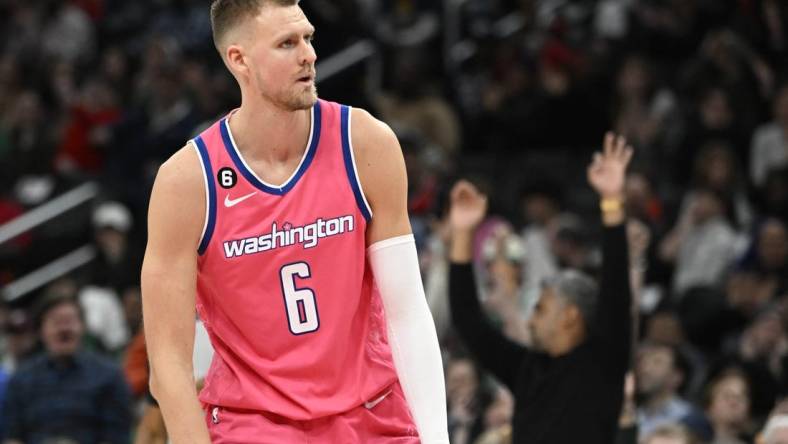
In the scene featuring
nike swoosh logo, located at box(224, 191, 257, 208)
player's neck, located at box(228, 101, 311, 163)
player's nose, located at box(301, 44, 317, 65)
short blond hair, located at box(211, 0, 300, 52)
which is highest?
short blond hair, located at box(211, 0, 300, 52)

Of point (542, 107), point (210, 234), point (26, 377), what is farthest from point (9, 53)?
point (210, 234)

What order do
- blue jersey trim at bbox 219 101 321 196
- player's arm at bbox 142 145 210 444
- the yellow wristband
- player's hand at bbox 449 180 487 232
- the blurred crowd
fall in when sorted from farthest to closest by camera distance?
the blurred crowd
player's hand at bbox 449 180 487 232
the yellow wristband
blue jersey trim at bbox 219 101 321 196
player's arm at bbox 142 145 210 444

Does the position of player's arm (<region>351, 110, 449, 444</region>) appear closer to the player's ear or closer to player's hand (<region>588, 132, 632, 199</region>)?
the player's ear

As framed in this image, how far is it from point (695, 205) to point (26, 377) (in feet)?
16.4

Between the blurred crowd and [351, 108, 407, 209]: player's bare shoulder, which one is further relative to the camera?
the blurred crowd

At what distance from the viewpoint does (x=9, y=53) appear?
56.3 feet

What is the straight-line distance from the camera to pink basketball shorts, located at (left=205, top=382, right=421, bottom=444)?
14.2 feet

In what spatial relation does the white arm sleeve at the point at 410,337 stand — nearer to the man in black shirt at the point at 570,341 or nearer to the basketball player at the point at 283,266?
the basketball player at the point at 283,266

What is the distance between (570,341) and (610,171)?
0.77 meters

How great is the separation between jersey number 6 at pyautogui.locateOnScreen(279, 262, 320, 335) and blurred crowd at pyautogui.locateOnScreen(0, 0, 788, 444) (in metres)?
2.89

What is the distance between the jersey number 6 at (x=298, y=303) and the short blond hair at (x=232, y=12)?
653mm

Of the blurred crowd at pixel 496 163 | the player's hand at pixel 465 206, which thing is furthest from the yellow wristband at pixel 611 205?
the blurred crowd at pixel 496 163

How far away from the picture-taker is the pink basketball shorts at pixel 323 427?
433 cm

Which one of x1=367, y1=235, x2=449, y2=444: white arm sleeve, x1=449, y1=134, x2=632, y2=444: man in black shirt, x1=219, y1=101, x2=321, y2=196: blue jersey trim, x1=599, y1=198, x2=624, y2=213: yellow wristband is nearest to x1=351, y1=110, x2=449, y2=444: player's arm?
x1=367, y1=235, x2=449, y2=444: white arm sleeve
